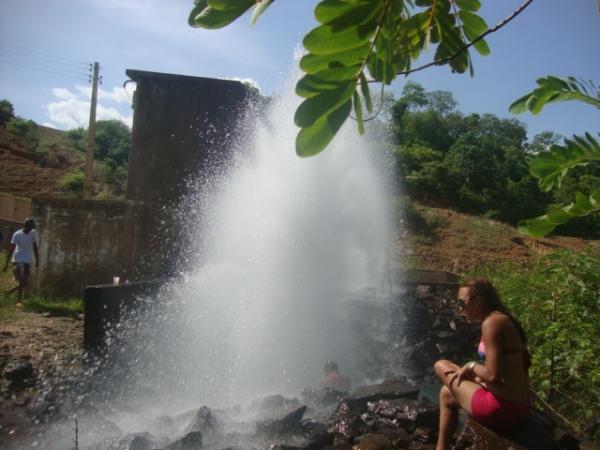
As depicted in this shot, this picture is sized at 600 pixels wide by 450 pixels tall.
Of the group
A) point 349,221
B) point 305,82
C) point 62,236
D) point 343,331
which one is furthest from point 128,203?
point 305,82

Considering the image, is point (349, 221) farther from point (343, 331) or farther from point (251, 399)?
point (251, 399)

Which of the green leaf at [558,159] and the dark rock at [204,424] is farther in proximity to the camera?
the dark rock at [204,424]

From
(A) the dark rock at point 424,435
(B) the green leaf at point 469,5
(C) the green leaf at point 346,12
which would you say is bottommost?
(A) the dark rock at point 424,435

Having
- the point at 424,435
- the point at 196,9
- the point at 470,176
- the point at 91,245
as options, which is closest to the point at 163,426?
the point at 424,435

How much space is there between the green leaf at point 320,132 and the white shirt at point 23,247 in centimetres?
975

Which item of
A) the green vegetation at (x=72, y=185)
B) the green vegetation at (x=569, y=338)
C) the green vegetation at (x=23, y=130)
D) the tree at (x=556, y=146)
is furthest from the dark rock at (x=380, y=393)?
the green vegetation at (x=23, y=130)

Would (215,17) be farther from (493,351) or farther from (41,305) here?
(41,305)

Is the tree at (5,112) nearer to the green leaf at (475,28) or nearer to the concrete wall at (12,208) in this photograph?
the concrete wall at (12,208)

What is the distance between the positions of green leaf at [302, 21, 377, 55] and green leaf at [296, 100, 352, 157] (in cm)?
15

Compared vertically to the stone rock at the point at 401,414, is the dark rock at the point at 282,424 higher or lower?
lower

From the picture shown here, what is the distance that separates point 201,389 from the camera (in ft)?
21.6

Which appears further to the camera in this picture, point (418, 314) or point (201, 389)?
point (418, 314)

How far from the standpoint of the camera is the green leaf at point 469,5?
1539mm

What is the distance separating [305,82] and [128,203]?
10576mm
